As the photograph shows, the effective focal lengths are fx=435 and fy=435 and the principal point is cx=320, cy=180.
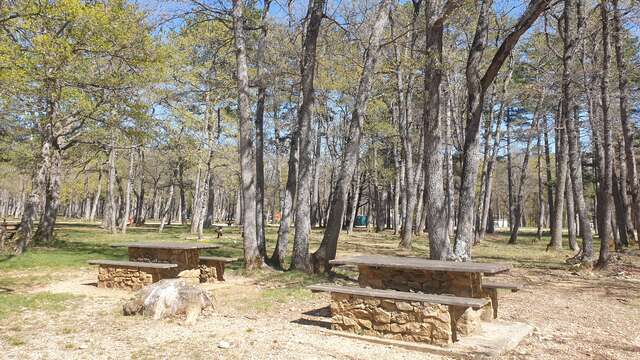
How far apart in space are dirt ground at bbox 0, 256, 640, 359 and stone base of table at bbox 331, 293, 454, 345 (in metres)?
0.29

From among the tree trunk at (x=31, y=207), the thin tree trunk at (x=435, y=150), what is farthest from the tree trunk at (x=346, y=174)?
the tree trunk at (x=31, y=207)

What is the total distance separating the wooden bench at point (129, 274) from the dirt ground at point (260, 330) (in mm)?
274

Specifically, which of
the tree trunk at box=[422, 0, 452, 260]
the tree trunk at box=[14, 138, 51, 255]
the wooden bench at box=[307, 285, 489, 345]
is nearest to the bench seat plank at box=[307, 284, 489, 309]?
the wooden bench at box=[307, 285, 489, 345]

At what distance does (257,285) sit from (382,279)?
394cm

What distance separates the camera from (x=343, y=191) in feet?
34.5

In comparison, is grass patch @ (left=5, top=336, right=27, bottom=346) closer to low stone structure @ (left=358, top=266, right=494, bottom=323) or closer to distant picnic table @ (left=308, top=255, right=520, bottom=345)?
distant picnic table @ (left=308, top=255, right=520, bottom=345)

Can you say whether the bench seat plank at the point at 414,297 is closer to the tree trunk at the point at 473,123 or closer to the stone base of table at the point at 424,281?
the stone base of table at the point at 424,281

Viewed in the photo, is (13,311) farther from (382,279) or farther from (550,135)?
(550,135)

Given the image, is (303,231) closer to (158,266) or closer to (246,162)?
(246,162)

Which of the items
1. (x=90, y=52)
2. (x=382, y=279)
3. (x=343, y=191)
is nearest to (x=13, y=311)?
(x=382, y=279)

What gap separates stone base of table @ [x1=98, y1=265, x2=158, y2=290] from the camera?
8.62 metres

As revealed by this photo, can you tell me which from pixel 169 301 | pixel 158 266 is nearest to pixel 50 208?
pixel 158 266

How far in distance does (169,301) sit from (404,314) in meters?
3.34

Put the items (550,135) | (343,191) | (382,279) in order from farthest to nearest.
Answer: (550,135), (343,191), (382,279)
